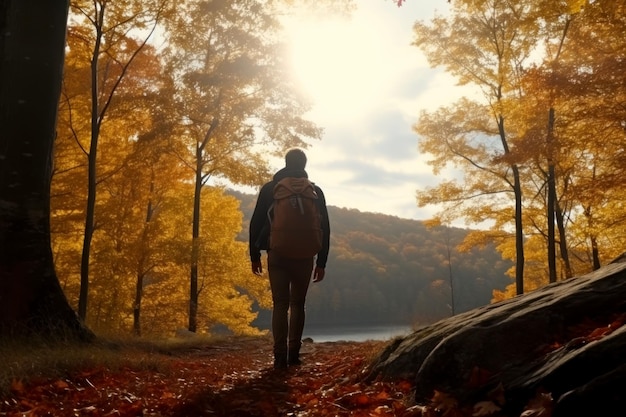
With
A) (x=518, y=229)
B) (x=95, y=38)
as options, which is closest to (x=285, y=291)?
(x=95, y=38)

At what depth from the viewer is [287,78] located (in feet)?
38.4

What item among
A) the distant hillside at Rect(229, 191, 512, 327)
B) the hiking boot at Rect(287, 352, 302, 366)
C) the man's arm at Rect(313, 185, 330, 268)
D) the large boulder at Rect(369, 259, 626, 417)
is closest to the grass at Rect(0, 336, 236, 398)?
the hiking boot at Rect(287, 352, 302, 366)

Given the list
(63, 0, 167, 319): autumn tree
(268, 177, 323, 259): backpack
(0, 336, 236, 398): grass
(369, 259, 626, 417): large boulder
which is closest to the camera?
(369, 259, 626, 417): large boulder

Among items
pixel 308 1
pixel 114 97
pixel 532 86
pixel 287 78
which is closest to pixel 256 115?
pixel 287 78

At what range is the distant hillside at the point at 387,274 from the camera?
69.0m

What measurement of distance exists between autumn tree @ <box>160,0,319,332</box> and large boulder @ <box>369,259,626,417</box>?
9491mm

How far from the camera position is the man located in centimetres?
429

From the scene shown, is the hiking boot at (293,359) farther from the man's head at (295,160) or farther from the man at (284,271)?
the man's head at (295,160)

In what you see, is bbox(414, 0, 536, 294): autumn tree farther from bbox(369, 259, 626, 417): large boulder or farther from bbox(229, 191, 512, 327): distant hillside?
bbox(229, 191, 512, 327): distant hillside

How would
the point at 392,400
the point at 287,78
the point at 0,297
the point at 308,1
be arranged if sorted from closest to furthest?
1. the point at 392,400
2. the point at 0,297
3. the point at 308,1
4. the point at 287,78

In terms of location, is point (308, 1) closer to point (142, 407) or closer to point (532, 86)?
point (532, 86)

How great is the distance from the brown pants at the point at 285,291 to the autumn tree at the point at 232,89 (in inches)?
307

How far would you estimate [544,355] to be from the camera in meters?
2.20

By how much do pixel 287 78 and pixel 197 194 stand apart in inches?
146
